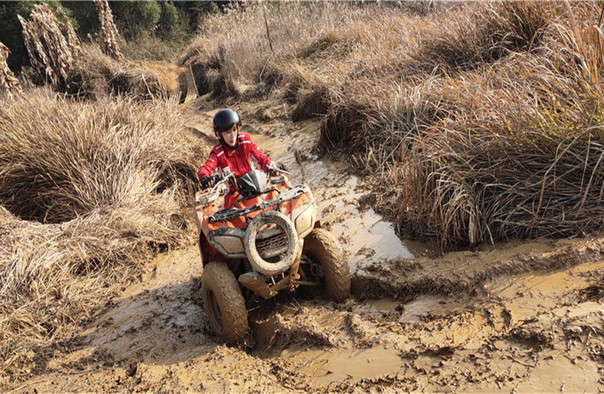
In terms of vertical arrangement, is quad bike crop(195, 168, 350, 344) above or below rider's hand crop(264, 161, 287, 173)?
below

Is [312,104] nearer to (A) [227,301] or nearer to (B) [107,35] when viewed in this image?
(A) [227,301]

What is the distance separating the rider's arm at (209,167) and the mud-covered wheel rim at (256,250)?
81cm

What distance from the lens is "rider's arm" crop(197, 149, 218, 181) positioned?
380 centimetres

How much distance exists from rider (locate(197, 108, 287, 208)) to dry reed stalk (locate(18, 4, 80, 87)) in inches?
354

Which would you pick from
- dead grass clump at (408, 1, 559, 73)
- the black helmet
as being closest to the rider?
the black helmet

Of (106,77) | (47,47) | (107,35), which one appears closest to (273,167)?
(47,47)

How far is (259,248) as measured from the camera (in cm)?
330

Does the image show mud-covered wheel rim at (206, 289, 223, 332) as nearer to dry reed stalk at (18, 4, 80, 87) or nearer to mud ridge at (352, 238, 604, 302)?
mud ridge at (352, 238, 604, 302)

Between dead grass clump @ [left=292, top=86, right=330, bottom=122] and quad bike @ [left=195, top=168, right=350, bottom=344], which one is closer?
quad bike @ [left=195, top=168, right=350, bottom=344]

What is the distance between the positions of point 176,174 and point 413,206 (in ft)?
11.1

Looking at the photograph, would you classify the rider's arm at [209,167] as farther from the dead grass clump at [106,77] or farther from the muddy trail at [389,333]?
the dead grass clump at [106,77]

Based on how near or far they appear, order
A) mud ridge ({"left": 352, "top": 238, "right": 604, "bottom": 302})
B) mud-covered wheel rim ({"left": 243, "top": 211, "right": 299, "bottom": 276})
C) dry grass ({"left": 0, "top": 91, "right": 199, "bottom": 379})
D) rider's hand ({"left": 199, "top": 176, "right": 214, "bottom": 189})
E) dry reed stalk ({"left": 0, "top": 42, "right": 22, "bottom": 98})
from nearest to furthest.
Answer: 1. mud-covered wheel rim ({"left": 243, "top": 211, "right": 299, "bottom": 276})
2. mud ridge ({"left": 352, "top": 238, "right": 604, "bottom": 302})
3. rider's hand ({"left": 199, "top": 176, "right": 214, "bottom": 189})
4. dry grass ({"left": 0, "top": 91, "right": 199, "bottom": 379})
5. dry reed stalk ({"left": 0, "top": 42, "right": 22, "bottom": 98})

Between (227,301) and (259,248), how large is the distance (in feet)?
1.40

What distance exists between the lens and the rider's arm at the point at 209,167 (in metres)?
3.80
